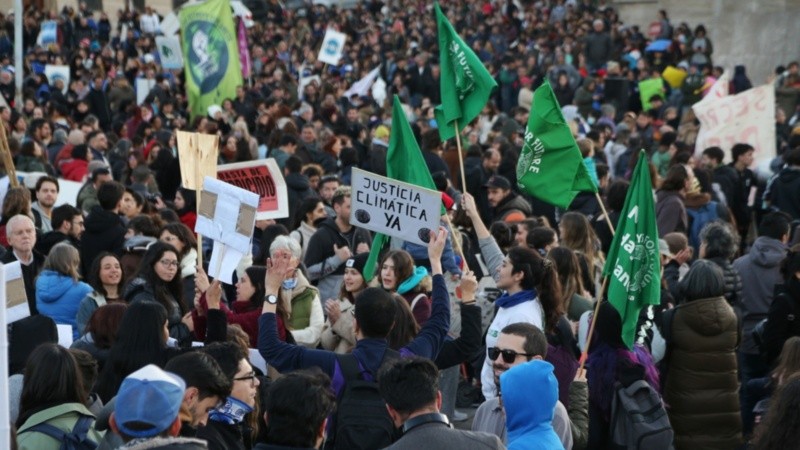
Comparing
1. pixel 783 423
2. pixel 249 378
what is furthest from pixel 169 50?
pixel 783 423

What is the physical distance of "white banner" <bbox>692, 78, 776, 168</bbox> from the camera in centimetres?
1602

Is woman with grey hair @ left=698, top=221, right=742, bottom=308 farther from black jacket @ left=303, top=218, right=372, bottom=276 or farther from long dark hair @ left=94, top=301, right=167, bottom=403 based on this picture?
long dark hair @ left=94, top=301, right=167, bottom=403

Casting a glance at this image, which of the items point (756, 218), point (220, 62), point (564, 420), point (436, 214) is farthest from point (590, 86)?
point (564, 420)

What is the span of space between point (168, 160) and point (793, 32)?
17.4 m

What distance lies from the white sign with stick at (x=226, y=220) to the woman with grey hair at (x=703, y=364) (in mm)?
2449

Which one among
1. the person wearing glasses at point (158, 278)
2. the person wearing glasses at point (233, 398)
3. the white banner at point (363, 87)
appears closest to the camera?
the person wearing glasses at point (233, 398)

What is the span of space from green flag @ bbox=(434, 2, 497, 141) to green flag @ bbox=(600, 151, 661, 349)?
2279mm

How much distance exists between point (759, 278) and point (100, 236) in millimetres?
4559

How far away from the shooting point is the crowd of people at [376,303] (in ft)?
17.3

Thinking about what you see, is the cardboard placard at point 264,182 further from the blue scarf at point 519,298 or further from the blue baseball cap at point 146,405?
the blue baseball cap at point 146,405

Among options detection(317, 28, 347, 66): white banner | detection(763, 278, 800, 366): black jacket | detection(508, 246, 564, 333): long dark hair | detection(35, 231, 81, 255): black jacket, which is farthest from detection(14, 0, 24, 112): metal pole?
detection(508, 246, 564, 333): long dark hair

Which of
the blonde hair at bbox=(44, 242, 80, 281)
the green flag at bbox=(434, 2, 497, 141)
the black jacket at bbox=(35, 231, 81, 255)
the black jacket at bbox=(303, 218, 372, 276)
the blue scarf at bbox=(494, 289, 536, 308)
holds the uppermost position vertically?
the green flag at bbox=(434, 2, 497, 141)

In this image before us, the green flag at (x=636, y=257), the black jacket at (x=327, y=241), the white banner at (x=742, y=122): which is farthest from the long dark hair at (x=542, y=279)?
the white banner at (x=742, y=122)

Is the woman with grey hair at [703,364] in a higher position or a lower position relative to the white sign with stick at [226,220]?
lower
